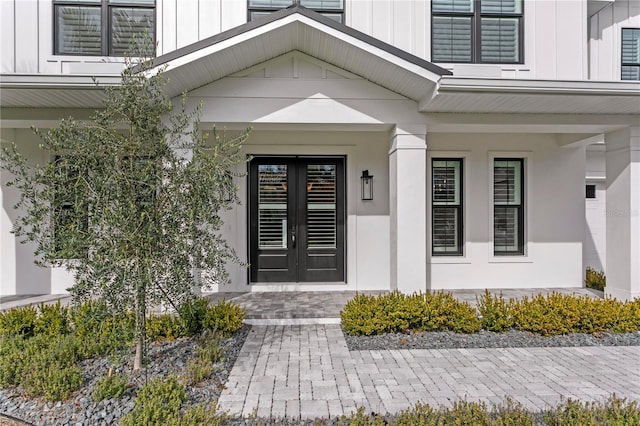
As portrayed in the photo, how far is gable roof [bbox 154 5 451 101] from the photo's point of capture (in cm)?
472

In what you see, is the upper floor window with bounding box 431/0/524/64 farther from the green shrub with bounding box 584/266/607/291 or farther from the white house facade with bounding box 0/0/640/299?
the green shrub with bounding box 584/266/607/291

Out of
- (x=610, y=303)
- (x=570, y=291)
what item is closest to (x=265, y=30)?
(x=610, y=303)

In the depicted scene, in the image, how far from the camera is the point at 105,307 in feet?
11.2

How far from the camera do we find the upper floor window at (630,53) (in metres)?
7.30

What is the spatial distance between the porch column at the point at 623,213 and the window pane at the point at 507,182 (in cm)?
156

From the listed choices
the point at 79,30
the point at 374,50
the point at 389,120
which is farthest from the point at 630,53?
the point at 79,30

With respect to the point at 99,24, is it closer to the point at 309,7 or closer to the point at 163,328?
the point at 309,7

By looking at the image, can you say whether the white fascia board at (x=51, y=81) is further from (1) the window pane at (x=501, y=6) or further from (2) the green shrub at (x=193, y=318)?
(1) the window pane at (x=501, y=6)

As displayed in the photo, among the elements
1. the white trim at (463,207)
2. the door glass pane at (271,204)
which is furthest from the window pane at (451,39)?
the door glass pane at (271,204)

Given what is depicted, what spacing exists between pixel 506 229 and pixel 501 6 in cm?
444

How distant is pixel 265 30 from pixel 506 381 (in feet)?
17.1

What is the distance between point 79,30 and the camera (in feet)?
20.9

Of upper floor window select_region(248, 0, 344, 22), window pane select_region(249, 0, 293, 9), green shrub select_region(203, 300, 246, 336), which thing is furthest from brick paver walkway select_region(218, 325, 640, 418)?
window pane select_region(249, 0, 293, 9)

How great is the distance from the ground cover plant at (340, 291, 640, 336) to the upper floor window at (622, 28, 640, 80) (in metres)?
5.24
